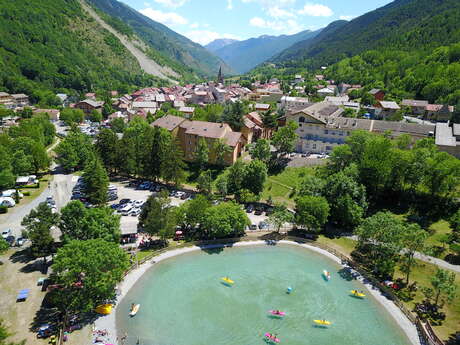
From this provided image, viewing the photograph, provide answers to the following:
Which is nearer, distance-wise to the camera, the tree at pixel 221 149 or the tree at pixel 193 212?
the tree at pixel 193 212

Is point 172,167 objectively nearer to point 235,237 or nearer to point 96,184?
point 96,184

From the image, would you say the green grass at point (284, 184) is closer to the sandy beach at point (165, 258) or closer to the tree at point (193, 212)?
the sandy beach at point (165, 258)

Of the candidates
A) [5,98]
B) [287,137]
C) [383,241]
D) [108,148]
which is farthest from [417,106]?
[5,98]

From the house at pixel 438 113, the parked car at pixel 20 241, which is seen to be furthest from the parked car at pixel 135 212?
the house at pixel 438 113

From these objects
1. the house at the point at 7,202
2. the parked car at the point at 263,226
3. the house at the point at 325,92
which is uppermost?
the house at the point at 325,92

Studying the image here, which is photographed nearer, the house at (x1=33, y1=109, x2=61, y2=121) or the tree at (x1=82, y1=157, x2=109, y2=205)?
the tree at (x1=82, y1=157, x2=109, y2=205)

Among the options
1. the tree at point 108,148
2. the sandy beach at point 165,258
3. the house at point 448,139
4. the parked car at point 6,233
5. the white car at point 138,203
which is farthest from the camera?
the tree at point 108,148

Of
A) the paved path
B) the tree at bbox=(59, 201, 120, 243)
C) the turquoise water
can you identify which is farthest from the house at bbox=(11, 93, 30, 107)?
the paved path

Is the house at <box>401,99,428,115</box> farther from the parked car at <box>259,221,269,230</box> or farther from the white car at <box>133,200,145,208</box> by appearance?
the white car at <box>133,200,145,208</box>
